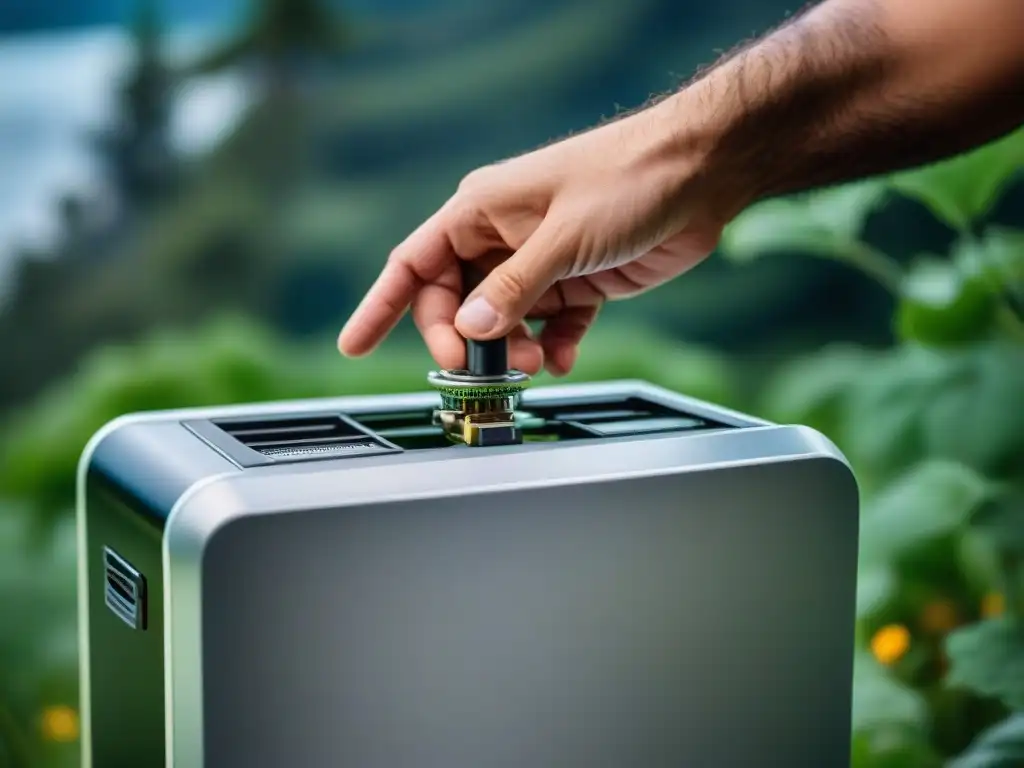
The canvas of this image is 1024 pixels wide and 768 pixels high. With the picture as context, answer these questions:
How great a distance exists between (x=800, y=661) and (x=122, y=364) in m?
1.06

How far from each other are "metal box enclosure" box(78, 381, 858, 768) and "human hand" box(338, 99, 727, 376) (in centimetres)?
8

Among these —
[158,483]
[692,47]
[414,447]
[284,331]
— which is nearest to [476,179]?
[414,447]

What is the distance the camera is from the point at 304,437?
77cm

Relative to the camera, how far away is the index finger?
822 millimetres

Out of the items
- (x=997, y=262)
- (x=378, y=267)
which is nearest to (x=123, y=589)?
(x=997, y=262)

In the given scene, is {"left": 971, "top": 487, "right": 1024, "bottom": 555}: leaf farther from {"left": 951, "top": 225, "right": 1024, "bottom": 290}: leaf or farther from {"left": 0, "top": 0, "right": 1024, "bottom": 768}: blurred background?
{"left": 951, "top": 225, "right": 1024, "bottom": 290}: leaf

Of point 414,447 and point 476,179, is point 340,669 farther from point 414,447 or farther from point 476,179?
point 476,179

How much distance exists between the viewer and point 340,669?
619 mm

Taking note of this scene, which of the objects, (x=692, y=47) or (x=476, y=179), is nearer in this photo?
(x=476, y=179)

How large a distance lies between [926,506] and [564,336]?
473 mm

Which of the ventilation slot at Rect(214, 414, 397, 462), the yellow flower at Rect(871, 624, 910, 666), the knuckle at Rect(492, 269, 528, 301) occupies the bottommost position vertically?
the yellow flower at Rect(871, 624, 910, 666)

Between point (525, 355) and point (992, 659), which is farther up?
point (525, 355)

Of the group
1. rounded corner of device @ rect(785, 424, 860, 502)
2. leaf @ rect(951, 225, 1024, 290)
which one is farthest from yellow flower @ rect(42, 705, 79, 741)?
leaf @ rect(951, 225, 1024, 290)

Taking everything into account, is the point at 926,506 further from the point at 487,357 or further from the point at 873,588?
the point at 487,357
